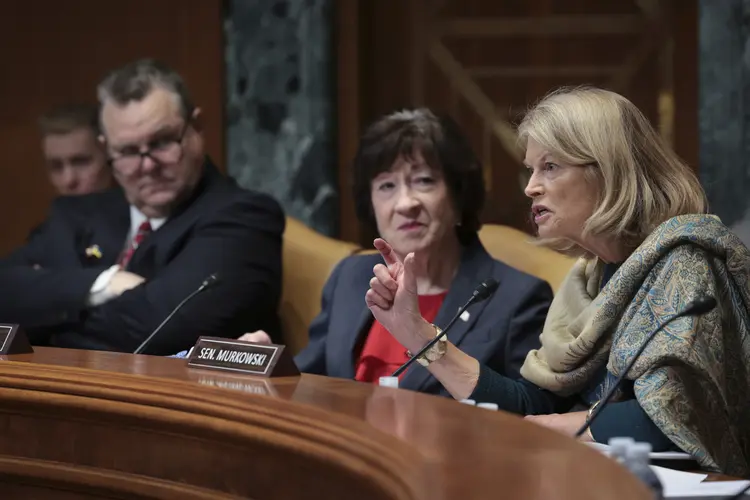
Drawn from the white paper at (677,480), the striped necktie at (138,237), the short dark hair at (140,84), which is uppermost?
the short dark hair at (140,84)

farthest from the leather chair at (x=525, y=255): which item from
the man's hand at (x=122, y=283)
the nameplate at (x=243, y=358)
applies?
the nameplate at (x=243, y=358)

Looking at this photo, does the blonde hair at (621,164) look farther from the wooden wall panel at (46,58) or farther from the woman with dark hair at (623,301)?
the wooden wall panel at (46,58)

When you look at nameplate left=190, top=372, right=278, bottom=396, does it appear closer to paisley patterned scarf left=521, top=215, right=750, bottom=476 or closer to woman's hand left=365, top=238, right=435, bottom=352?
woman's hand left=365, top=238, right=435, bottom=352

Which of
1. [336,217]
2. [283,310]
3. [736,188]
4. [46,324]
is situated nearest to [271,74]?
[336,217]

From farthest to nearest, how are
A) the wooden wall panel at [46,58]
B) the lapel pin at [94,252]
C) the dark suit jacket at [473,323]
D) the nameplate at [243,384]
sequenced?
the wooden wall panel at [46,58] → the lapel pin at [94,252] → the dark suit jacket at [473,323] → the nameplate at [243,384]

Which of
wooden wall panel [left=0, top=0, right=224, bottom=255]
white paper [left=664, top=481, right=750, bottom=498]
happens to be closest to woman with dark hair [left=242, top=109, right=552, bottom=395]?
white paper [left=664, top=481, right=750, bottom=498]

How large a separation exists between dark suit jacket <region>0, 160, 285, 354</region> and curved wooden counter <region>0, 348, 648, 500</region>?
84cm

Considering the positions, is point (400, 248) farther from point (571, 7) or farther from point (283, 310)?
point (571, 7)

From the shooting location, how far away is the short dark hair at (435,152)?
3344 millimetres

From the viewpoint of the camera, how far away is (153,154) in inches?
153

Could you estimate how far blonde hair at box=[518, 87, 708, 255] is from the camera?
2.52 meters

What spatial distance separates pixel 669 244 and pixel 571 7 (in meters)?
2.34

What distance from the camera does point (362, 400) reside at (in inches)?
80.7

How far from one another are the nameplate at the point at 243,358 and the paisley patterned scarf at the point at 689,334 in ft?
2.00
